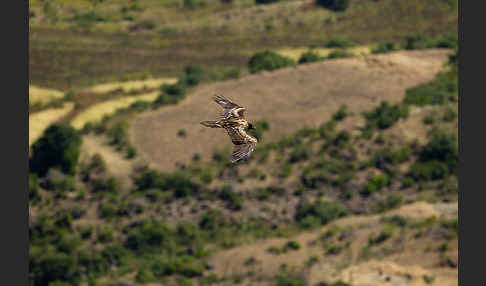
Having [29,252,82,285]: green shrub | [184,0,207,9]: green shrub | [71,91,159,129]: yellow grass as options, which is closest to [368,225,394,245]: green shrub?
[29,252,82,285]: green shrub

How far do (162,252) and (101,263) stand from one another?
16.8 feet

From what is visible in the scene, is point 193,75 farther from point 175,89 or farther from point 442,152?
point 442,152

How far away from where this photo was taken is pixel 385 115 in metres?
106

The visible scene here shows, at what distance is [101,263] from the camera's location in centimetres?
8856

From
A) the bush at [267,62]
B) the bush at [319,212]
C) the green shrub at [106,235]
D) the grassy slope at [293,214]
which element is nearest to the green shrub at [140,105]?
the grassy slope at [293,214]

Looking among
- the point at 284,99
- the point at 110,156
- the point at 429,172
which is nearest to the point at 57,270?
the point at 110,156

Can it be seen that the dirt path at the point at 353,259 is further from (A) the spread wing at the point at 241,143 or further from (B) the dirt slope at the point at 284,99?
(A) the spread wing at the point at 241,143

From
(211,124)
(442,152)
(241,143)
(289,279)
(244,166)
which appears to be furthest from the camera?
(442,152)

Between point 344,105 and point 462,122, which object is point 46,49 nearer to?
point 344,105

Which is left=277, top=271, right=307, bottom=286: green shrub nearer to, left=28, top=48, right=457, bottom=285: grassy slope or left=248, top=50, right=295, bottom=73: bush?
left=28, top=48, right=457, bottom=285: grassy slope

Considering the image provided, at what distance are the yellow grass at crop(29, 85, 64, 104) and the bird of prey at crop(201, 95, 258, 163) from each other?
79328mm

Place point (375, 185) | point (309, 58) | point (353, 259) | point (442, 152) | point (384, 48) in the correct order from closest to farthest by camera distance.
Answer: point (353, 259) → point (375, 185) → point (442, 152) → point (309, 58) → point (384, 48)

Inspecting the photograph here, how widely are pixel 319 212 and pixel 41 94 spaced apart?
119ft

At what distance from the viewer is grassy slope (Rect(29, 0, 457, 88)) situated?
131m
